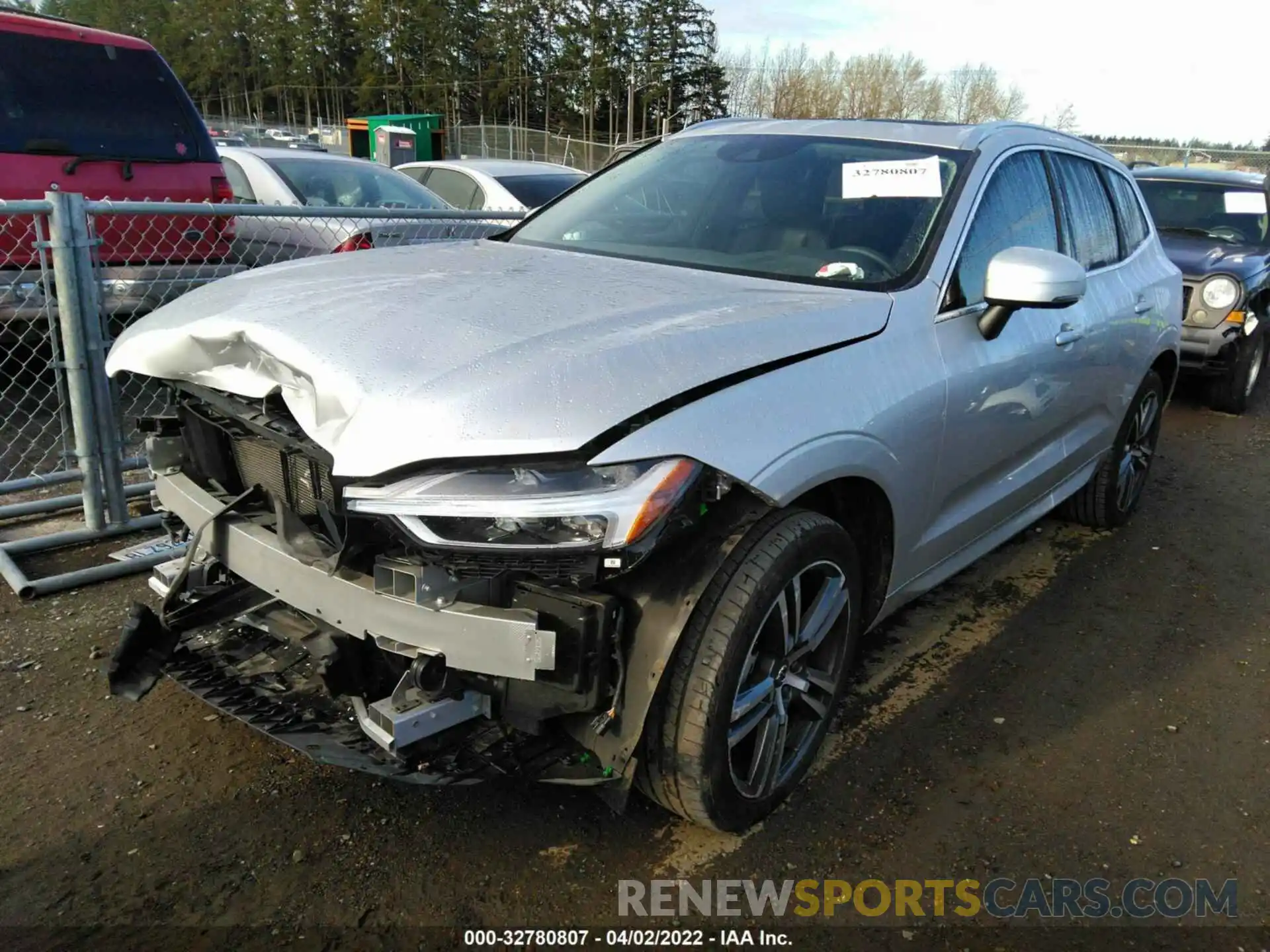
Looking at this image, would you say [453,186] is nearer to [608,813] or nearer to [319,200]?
[319,200]

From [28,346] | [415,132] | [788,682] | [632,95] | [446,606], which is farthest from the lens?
[632,95]

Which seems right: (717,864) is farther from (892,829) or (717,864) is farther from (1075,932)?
(1075,932)

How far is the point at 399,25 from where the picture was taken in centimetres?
6419

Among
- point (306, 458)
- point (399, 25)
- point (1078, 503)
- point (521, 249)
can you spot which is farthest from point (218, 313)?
point (399, 25)

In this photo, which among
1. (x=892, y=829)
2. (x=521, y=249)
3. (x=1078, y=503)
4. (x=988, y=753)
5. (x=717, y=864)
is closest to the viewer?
(x=717, y=864)

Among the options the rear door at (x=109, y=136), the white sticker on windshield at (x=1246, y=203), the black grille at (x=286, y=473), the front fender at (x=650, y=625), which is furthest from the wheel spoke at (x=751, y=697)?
the white sticker on windshield at (x=1246, y=203)

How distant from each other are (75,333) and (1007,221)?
368cm

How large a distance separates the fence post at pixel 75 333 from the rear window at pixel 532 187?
17.7ft

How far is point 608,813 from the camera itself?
2.67m

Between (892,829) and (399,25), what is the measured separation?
70.9m

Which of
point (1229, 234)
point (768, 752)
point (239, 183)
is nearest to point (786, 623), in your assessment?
point (768, 752)

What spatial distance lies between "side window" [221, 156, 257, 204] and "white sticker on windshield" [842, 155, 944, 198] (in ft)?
18.4

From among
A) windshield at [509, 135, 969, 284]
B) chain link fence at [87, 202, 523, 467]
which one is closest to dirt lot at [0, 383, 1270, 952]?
chain link fence at [87, 202, 523, 467]

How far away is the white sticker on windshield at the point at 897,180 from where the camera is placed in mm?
3232
